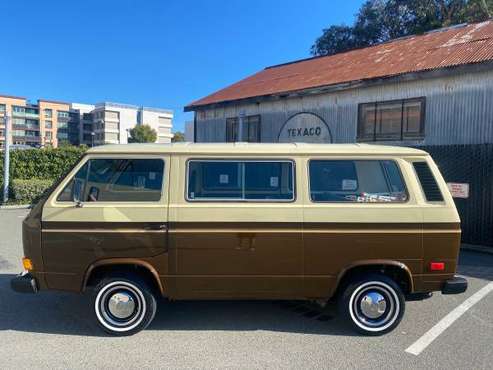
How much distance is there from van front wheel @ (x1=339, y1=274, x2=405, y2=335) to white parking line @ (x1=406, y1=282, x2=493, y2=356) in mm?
307

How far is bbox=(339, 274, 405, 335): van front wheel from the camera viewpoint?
13.3 ft

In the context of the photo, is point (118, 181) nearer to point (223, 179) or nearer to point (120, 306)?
point (223, 179)

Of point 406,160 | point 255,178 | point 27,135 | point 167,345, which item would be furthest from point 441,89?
point 27,135

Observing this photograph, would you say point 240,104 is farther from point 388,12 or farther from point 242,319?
point 388,12

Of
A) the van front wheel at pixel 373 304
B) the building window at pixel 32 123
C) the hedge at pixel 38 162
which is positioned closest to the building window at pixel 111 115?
the building window at pixel 32 123

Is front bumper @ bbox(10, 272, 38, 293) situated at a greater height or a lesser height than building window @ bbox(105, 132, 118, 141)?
lesser

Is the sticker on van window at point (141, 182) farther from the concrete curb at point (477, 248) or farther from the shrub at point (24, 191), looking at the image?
the shrub at point (24, 191)

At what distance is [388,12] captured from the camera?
24641 millimetres

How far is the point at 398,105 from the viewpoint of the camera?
35.3 feet

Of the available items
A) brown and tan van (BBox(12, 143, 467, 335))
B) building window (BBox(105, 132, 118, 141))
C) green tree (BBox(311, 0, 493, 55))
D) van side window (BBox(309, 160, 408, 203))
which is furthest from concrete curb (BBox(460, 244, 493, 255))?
building window (BBox(105, 132, 118, 141))

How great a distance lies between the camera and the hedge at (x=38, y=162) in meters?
16.7

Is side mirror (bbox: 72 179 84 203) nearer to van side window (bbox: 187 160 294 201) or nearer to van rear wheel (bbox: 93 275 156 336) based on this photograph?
van rear wheel (bbox: 93 275 156 336)

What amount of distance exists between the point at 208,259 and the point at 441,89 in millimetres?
8536

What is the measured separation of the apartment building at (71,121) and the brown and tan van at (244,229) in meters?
103
